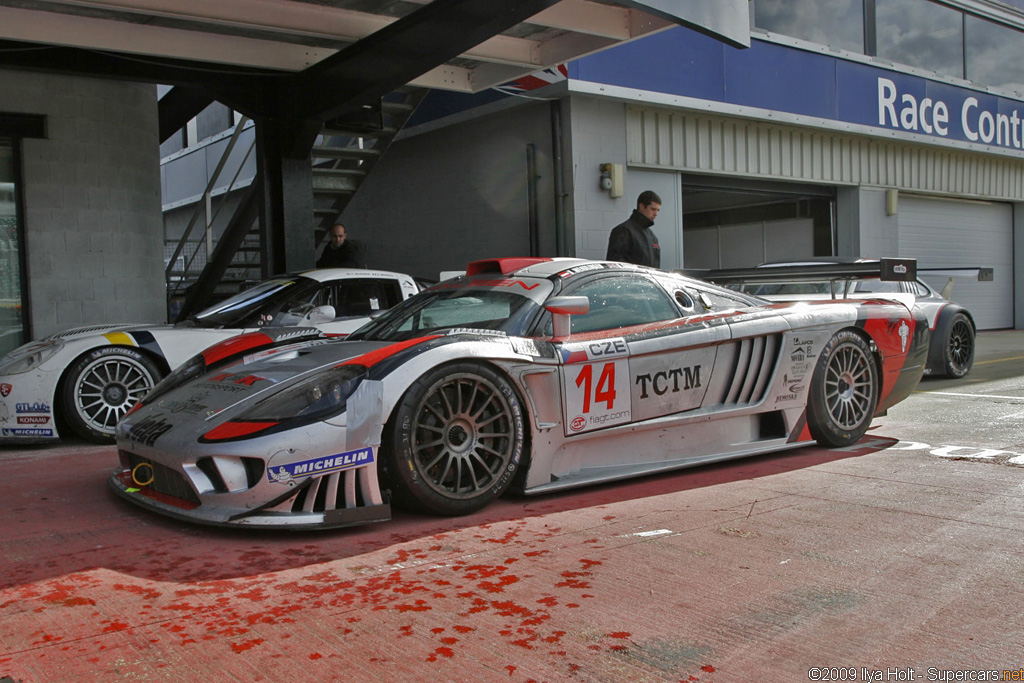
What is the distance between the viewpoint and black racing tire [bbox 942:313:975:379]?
30.7 feet

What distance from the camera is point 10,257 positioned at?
31.9 ft

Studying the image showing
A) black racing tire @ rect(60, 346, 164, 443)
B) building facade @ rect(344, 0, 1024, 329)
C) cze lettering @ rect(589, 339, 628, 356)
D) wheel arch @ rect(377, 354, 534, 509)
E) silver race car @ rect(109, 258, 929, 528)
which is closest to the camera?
silver race car @ rect(109, 258, 929, 528)

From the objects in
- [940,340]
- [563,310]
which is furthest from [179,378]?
[940,340]

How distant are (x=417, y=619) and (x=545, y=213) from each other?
8.64 meters

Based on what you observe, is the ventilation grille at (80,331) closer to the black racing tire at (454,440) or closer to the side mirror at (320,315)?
the side mirror at (320,315)

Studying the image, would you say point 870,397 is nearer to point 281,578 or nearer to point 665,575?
point 665,575

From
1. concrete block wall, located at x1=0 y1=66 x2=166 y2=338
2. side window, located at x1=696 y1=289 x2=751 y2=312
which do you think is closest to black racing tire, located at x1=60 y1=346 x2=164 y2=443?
side window, located at x1=696 y1=289 x2=751 y2=312

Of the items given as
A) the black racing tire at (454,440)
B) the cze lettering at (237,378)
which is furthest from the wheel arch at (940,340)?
the cze lettering at (237,378)

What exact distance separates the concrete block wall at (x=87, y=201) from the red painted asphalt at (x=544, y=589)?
6.14m

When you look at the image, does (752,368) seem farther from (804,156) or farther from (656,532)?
(804,156)

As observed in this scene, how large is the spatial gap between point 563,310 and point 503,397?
0.57 meters

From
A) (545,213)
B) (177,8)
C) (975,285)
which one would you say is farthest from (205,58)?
(975,285)

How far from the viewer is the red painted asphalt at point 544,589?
2.52 metres

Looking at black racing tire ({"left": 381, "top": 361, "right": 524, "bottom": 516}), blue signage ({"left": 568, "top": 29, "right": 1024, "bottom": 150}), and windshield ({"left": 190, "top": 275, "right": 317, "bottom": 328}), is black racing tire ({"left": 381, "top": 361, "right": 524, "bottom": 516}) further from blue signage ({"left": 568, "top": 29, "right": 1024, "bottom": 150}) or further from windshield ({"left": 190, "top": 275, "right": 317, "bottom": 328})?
blue signage ({"left": 568, "top": 29, "right": 1024, "bottom": 150})
